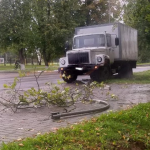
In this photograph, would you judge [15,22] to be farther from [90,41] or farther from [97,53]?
[97,53]

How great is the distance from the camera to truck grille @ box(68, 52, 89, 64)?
49.0 feet

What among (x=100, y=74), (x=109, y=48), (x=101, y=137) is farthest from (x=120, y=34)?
(x=101, y=137)

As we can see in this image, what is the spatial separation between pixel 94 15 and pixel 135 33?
760 inches

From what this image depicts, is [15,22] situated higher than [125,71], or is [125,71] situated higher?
[15,22]

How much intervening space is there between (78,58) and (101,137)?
10.4m

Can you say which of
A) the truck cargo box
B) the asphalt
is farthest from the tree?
Result: the asphalt

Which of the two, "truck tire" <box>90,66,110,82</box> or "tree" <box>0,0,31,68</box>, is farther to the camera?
"tree" <box>0,0,31,68</box>

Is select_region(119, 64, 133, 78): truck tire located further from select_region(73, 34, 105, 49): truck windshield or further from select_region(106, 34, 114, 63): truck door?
select_region(73, 34, 105, 49): truck windshield

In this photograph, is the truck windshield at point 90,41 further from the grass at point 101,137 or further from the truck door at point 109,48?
the grass at point 101,137

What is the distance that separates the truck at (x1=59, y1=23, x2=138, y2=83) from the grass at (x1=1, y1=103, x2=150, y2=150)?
8.25m

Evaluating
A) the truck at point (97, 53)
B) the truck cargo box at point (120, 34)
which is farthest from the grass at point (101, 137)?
the truck cargo box at point (120, 34)

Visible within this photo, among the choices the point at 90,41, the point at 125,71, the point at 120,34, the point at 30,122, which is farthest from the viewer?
the point at 125,71

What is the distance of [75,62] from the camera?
50.2ft

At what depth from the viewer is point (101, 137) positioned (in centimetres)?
496
